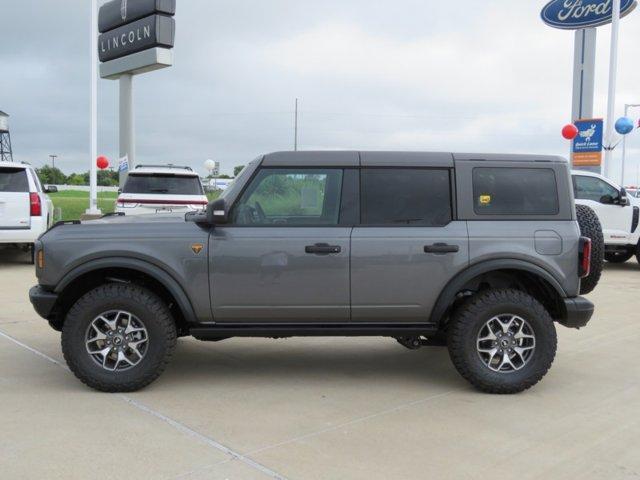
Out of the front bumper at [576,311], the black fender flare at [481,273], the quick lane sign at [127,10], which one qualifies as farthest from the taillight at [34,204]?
the quick lane sign at [127,10]

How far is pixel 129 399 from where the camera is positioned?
15.0ft

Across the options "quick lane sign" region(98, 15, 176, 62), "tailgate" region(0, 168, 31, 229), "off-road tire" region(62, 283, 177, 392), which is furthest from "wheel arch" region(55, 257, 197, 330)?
"quick lane sign" region(98, 15, 176, 62)

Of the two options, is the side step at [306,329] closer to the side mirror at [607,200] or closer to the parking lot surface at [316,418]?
the parking lot surface at [316,418]

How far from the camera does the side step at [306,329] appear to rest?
4.76 meters

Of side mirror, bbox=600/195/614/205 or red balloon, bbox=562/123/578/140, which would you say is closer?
side mirror, bbox=600/195/614/205

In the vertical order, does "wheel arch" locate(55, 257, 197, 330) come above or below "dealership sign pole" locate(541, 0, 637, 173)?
below

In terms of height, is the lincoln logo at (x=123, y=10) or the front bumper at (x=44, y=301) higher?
the lincoln logo at (x=123, y=10)

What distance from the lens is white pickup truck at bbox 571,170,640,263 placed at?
38.8 feet

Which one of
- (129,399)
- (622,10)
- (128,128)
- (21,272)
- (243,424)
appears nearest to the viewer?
(243,424)

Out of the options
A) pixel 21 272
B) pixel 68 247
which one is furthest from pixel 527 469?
pixel 21 272

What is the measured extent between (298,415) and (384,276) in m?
1.16

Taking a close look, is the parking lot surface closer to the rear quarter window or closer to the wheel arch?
the wheel arch

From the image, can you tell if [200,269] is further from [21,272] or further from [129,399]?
[21,272]

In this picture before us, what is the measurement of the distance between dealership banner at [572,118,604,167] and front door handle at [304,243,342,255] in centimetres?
1636
